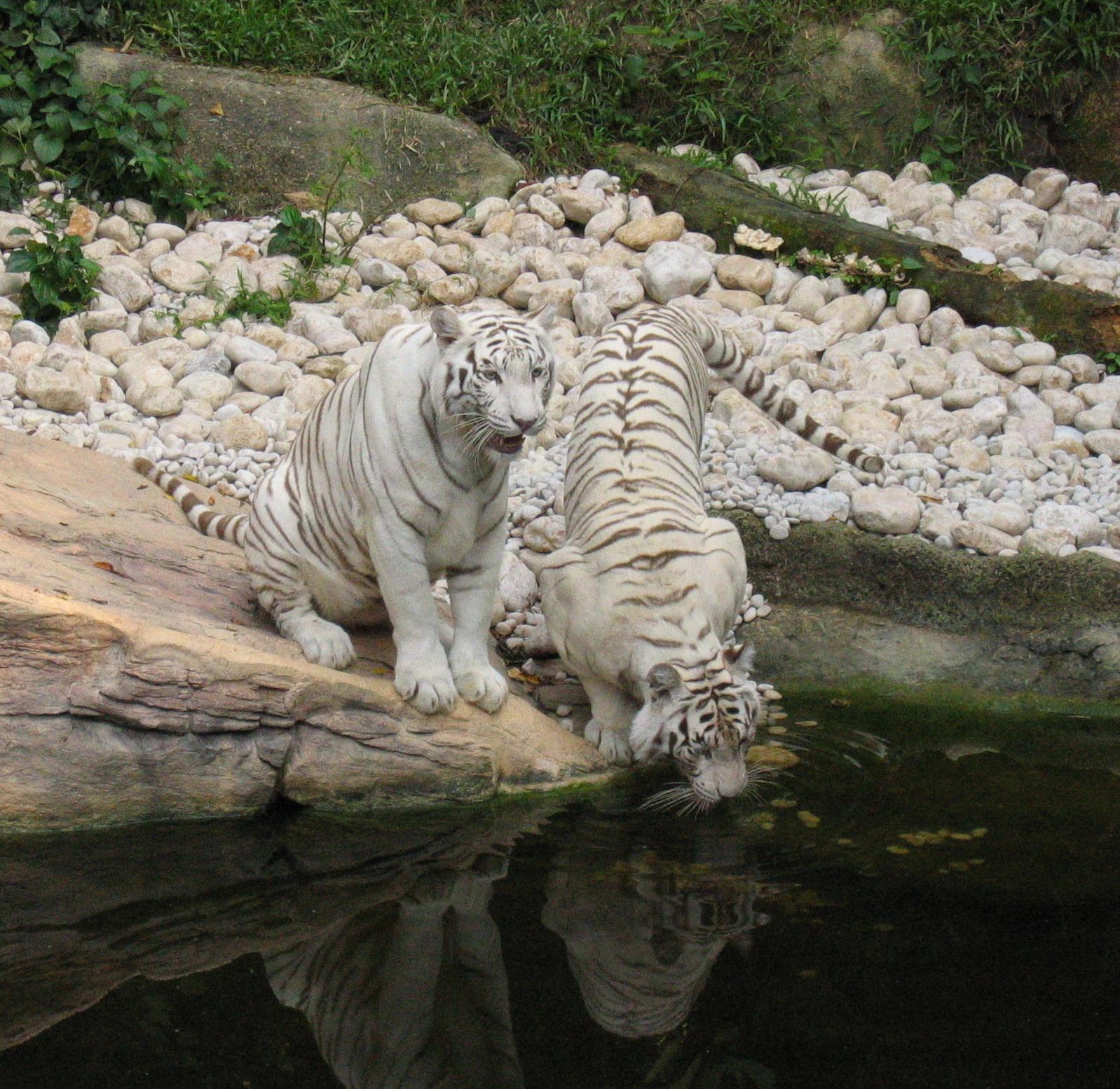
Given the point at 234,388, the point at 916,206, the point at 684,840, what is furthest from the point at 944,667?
the point at 916,206

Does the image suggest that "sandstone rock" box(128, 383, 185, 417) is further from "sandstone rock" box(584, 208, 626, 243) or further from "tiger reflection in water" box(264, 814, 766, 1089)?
"tiger reflection in water" box(264, 814, 766, 1089)

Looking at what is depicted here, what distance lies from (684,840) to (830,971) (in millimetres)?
770

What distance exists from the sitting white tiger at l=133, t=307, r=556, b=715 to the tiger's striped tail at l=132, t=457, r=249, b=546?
24.0 inches

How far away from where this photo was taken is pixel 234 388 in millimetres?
6301

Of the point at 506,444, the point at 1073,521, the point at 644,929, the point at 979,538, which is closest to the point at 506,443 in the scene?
the point at 506,444

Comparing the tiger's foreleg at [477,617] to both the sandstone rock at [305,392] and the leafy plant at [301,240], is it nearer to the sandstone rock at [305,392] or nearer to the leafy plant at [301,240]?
the sandstone rock at [305,392]

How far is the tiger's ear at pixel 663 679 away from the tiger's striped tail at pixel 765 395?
1.93 m

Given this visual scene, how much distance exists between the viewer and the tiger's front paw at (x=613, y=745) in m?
→ 4.07

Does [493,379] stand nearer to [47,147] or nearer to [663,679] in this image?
[663,679]

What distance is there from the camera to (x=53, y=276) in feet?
21.1

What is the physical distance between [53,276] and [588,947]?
471 cm

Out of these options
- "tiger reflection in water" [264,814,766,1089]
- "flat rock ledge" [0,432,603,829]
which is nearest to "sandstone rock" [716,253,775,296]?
"flat rock ledge" [0,432,603,829]

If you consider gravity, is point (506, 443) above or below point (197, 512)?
above

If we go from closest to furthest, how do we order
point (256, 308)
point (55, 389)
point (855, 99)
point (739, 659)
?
point (739, 659)
point (55, 389)
point (256, 308)
point (855, 99)
